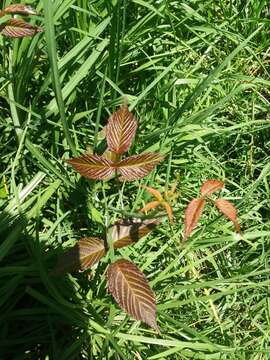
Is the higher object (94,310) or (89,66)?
(89,66)

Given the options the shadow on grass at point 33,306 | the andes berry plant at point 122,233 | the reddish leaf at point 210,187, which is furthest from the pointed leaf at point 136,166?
the shadow on grass at point 33,306

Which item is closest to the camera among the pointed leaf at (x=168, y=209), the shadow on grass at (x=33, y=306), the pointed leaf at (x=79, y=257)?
the pointed leaf at (x=168, y=209)

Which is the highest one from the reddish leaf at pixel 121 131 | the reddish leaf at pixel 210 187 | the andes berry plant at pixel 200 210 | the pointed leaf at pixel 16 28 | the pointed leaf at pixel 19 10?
the pointed leaf at pixel 19 10

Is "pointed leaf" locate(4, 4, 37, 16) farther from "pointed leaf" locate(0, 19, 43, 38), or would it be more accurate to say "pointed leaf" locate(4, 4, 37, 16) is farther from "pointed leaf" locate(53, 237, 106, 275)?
"pointed leaf" locate(53, 237, 106, 275)

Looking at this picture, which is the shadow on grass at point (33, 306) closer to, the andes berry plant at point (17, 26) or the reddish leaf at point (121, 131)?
the reddish leaf at point (121, 131)

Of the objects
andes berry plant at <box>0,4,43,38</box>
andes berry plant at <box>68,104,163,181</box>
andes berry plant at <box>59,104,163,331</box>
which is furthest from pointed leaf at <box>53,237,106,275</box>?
andes berry plant at <box>0,4,43,38</box>

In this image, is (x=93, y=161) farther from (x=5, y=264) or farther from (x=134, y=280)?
(x=5, y=264)

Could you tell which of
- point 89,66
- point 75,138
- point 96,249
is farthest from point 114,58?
point 96,249

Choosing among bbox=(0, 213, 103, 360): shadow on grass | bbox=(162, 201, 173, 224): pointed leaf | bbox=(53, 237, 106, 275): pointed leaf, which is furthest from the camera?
bbox=(0, 213, 103, 360): shadow on grass
